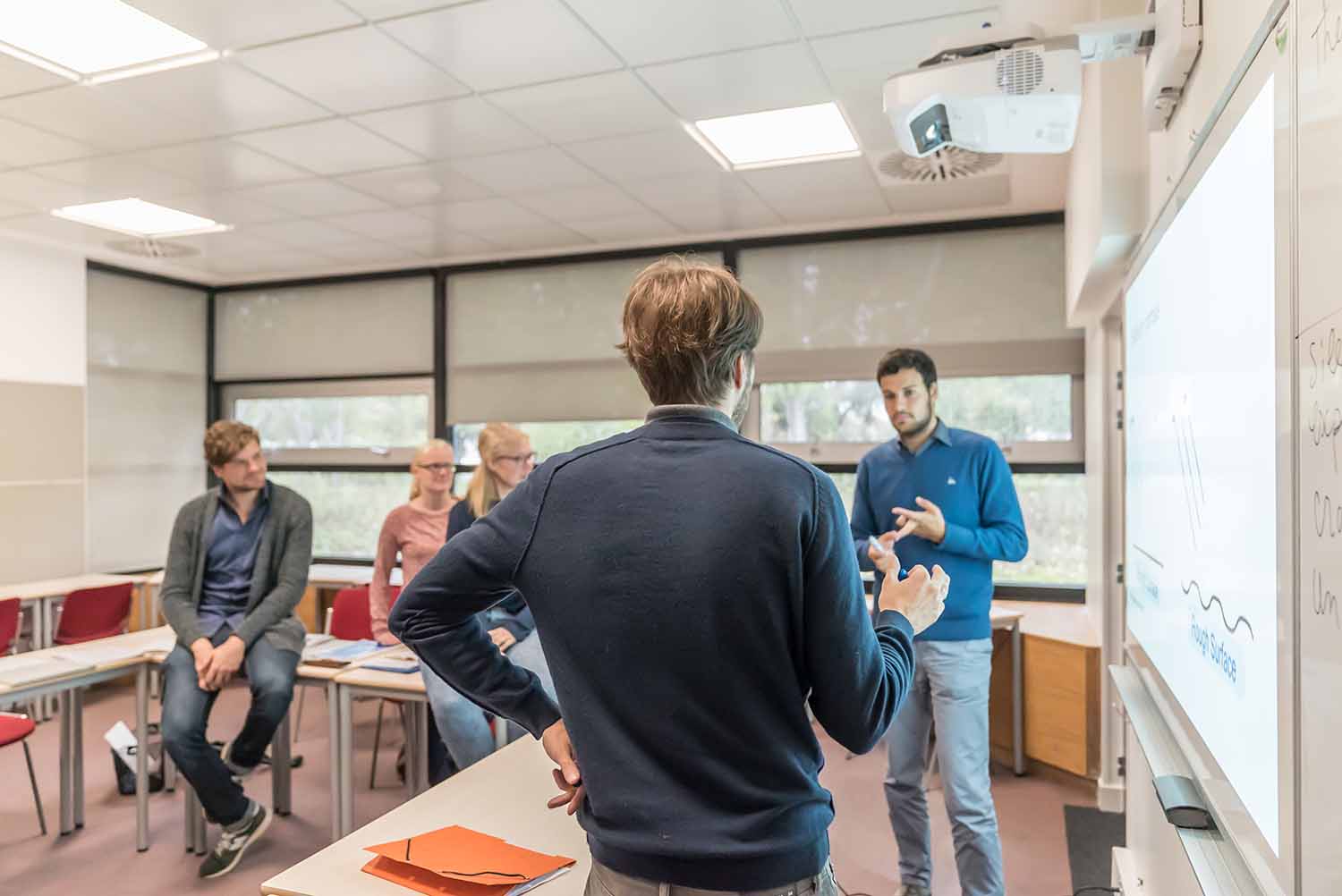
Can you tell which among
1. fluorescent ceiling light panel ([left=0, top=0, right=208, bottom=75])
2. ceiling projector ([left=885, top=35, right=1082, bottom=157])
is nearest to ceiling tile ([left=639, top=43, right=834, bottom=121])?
ceiling projector ([left=885, top=35, right=1082, bottom=157])

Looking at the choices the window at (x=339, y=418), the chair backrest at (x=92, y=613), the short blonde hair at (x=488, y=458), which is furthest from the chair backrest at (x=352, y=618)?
the window at (x=339, y=418)

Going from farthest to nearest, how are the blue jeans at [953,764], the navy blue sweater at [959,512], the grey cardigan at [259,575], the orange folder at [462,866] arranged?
1. the grey cardigan at [259,575]
2. the navy blue sweater at [959,512]
3. the blue jeans at [953,764]
4. the orange folder at [462,866]

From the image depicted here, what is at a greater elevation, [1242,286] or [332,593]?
[1242,286]

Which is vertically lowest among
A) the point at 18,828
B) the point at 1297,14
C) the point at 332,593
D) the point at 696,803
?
the point at 18,828

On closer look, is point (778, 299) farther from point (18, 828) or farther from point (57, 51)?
point (18, 828)

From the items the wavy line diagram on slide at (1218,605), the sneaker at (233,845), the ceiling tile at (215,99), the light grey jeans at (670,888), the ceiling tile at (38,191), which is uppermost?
the ceiling tile at (215,99)

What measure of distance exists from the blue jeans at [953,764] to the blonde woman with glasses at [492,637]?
1034 millimetres

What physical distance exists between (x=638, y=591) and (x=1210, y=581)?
0.87 m

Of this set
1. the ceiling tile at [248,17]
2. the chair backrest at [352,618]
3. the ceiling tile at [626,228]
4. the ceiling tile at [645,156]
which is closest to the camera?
the ceiling tile at [248,17]

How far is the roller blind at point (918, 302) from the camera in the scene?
15.3 ft

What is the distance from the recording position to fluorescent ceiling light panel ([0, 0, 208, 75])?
2.60 m

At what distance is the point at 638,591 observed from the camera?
981 mm

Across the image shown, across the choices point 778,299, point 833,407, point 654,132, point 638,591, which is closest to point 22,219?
point 654,132

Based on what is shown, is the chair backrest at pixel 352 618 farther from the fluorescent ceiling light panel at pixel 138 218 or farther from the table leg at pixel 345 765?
the fluorescent ceiling light panel at pixel 138 218
